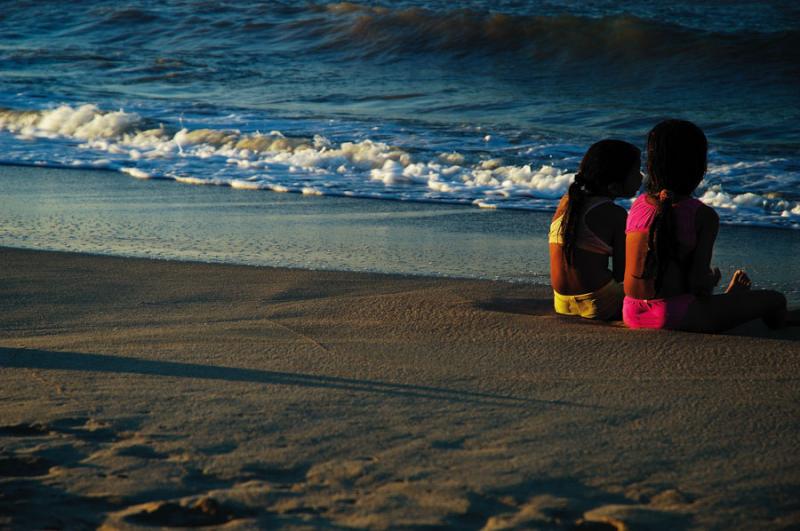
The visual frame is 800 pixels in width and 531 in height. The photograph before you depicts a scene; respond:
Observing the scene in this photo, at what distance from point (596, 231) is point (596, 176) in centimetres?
25

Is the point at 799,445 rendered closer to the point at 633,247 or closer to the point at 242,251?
the point at 633,247

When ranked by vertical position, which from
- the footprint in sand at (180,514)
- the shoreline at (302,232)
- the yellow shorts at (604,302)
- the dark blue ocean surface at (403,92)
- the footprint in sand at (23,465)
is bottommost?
the footprint in sand at (180,514)

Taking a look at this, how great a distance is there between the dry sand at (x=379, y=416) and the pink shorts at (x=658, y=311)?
0.11m

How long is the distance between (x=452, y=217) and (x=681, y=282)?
3.31 meters

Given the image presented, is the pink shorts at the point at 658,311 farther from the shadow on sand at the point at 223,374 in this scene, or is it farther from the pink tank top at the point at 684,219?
the shadow on sand at the point at 223,374

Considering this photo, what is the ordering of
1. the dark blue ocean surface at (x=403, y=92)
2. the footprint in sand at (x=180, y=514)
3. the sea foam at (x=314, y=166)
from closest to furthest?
the footprint in sand at (x=180, y=514) → the sea foam at (x=314, y=166) → the dark blue ocean surface at (x=403, y=92)

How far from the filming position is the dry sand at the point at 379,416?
2650mm

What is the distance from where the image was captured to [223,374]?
12.1ft

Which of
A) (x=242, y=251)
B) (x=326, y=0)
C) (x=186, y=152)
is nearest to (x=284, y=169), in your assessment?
(x=186, y=152)

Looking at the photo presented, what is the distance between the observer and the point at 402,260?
6.05 meters

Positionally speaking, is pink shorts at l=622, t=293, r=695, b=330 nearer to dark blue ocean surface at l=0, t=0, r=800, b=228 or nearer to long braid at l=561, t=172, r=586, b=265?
long braid at l=561, t=172, r=586, b=265

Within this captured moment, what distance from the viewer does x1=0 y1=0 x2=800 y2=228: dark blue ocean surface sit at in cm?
959

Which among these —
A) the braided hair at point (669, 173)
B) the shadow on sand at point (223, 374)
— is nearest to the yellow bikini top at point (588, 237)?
the braided hair at point (669, 173)

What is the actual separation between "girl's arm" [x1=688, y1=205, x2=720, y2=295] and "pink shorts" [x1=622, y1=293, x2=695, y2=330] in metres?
0.06
